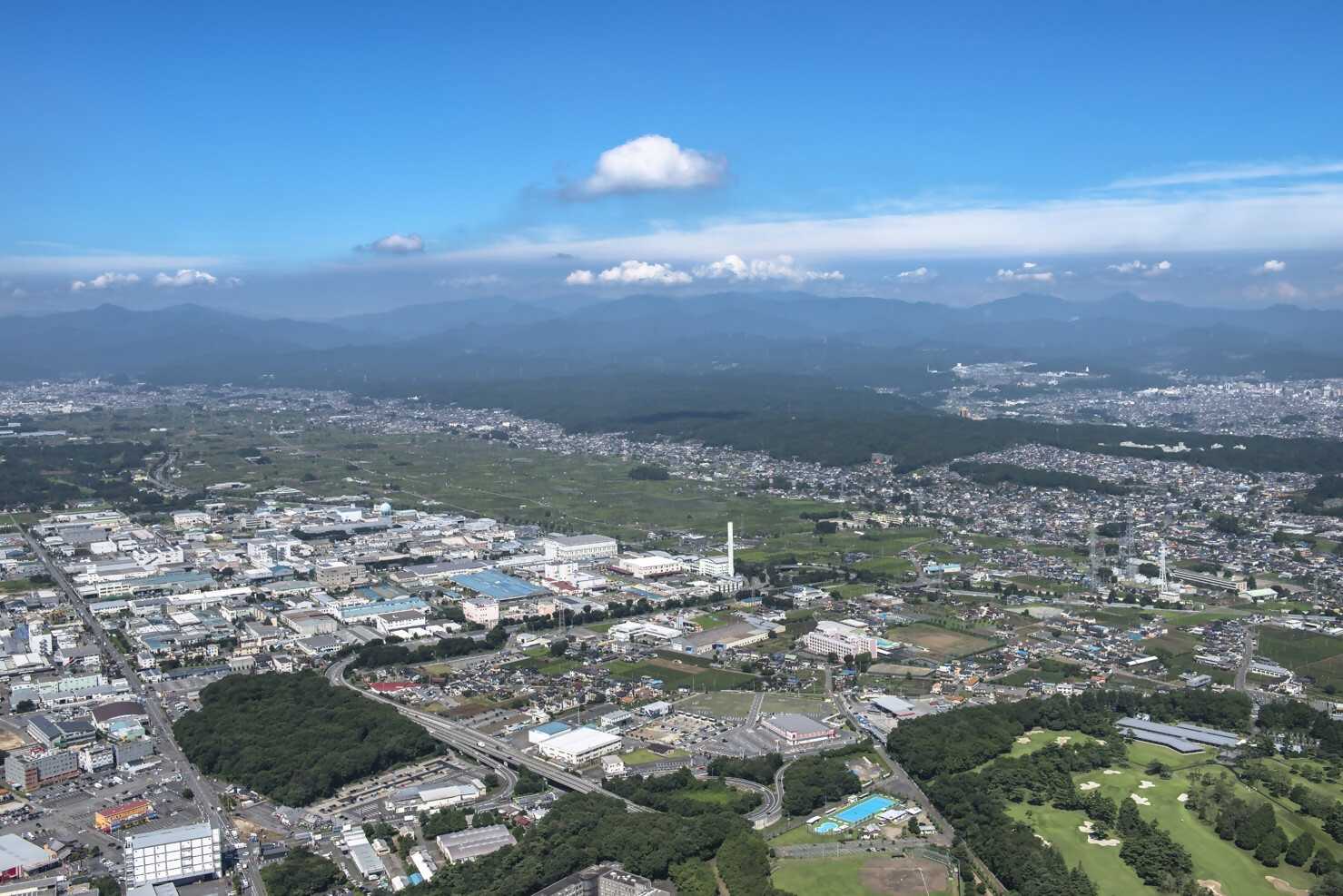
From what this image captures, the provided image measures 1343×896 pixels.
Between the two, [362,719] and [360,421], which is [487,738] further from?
[360,421]

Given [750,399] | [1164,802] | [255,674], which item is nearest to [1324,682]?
[1164,802]

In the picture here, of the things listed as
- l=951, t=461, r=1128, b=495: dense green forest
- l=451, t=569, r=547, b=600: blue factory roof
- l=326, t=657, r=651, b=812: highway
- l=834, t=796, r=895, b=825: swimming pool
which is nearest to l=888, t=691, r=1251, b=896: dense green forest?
l=834, t=796, r=895, b=825: swimming pool

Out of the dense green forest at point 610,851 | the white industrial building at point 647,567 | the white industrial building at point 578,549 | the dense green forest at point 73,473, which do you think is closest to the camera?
the dense green forest at point 610,851

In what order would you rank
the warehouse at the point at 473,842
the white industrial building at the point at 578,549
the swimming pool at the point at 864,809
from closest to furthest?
the warehouse at the point at 473,842
the swimming pool at the point at 864,809
the white industrial building at the point at 578,549

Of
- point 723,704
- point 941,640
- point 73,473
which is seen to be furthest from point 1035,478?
point 73,473

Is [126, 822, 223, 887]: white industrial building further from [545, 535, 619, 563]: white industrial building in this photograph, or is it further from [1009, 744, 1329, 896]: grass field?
[545, 535, 619, 563]: white industrial building

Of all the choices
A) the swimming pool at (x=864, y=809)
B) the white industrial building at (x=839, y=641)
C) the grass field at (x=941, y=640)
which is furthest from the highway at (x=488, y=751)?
the grass field at (x=941, y=640)

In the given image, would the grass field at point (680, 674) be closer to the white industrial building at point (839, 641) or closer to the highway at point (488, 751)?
the white industrial building at point (839, 641)
